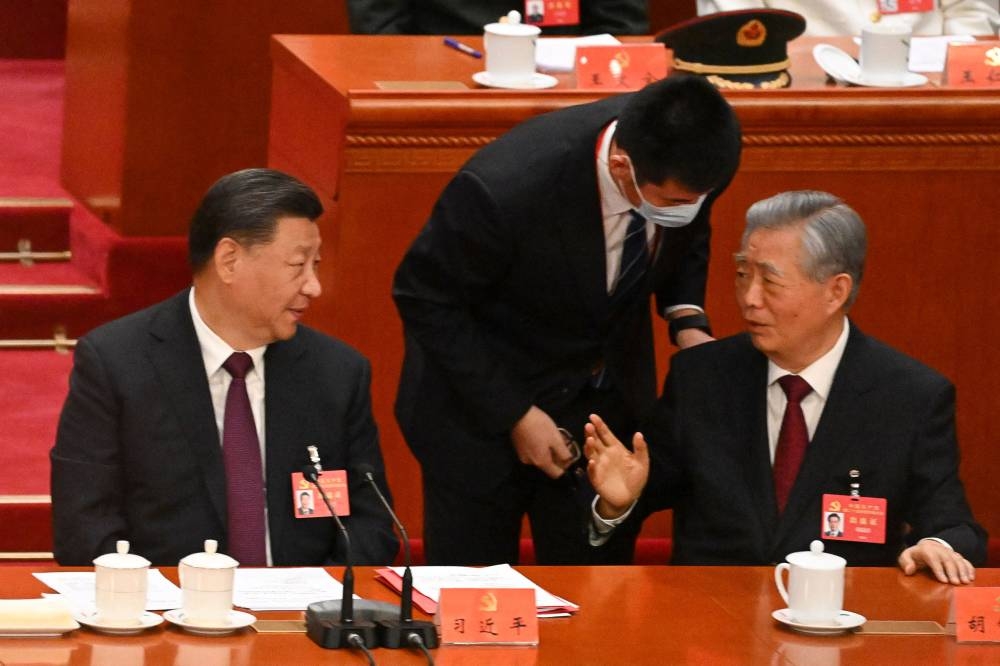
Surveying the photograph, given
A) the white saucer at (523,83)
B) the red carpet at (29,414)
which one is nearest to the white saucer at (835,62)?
the white saucer at (523,83)

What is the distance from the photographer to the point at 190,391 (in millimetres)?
3094

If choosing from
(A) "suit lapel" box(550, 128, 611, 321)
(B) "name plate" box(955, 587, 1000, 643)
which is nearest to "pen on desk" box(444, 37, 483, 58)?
(A) "suit lapel" box(550, 128, 611, 321)

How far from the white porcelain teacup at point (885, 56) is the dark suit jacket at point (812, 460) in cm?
102

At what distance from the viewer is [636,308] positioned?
11.3ft

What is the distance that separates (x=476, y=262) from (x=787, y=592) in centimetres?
82

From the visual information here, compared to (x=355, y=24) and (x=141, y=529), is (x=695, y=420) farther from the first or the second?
(x=355, y=24)

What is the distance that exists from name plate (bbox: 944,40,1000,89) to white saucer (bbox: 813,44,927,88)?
0.07 m

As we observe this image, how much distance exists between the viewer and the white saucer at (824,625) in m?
2.64

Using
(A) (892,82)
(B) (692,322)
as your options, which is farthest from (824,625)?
(A) (892,82)

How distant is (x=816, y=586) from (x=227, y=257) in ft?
3.72

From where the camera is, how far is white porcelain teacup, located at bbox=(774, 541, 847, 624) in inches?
104

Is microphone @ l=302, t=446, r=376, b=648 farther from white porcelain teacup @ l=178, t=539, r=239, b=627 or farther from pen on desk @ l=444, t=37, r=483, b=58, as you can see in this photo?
pen on desk @ l=444, t=37, r=483, b=58

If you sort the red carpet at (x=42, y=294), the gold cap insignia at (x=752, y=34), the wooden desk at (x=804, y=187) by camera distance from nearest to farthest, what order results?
the wooden desk at (x=804, y=187)
the gold cap insignia at (x=752, y=34)
the red carpet at (x=42, y=294)

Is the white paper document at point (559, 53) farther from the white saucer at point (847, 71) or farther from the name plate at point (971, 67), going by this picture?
the name plate at point (971, 67)
